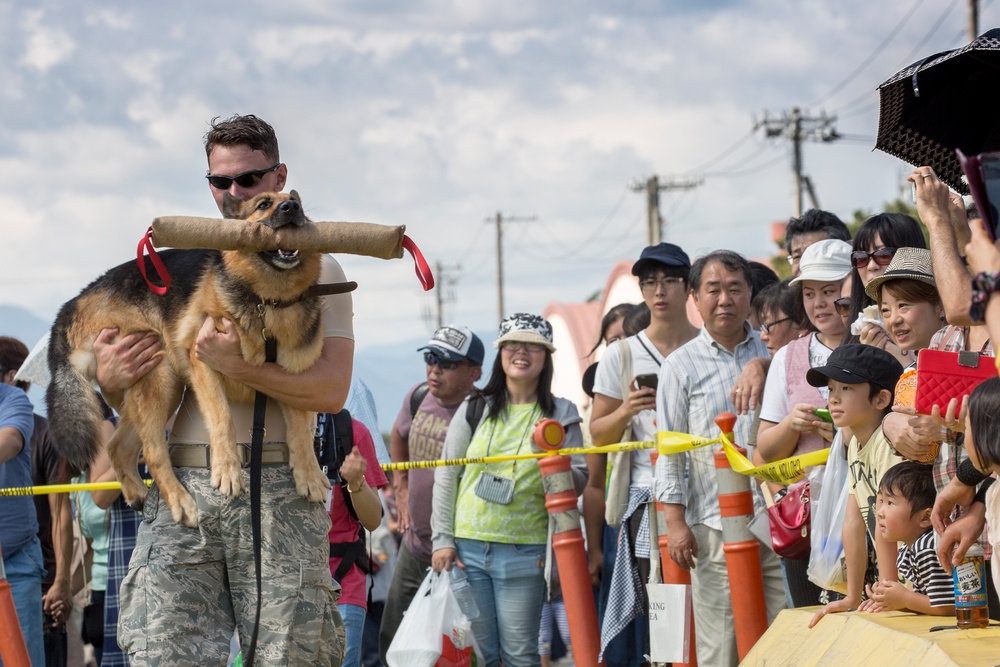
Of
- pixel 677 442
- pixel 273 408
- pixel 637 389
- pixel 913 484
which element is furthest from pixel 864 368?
pixel 273 408

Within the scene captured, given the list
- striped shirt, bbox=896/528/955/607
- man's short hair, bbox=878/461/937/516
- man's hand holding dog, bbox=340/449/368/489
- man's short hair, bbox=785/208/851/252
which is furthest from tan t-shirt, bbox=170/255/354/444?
man's short hair, bbox=785/208/851/252

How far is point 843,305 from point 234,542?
3.40 m

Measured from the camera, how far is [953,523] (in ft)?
12.7

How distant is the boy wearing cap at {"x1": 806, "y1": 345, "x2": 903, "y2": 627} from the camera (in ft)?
15.4

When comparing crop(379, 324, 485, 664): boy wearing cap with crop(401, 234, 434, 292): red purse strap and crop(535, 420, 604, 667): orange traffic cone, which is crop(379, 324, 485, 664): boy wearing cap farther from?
crop(401, 234, 434, 292): red purse strap

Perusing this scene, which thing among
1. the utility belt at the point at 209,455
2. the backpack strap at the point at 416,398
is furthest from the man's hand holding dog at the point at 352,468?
the backpack strap at the point at 416,398

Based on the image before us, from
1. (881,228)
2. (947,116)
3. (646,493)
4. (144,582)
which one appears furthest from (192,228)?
(646,493)

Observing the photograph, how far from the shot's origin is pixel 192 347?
13.9 feet

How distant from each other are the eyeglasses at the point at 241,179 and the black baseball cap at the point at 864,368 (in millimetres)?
2408

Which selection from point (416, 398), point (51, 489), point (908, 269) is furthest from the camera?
point (416, 398)

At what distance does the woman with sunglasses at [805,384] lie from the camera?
5660mm

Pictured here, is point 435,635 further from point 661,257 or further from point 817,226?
point 817,226

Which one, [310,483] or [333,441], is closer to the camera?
[310,483]

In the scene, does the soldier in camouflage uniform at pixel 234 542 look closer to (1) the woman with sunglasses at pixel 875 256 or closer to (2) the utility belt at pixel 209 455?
(2) the utility belt at pixel 209 455
